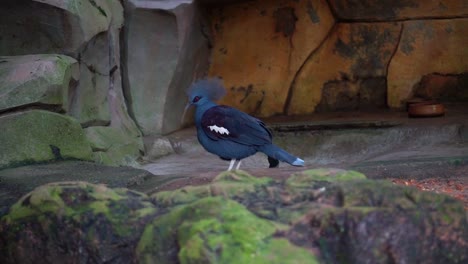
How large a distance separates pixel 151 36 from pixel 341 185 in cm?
549

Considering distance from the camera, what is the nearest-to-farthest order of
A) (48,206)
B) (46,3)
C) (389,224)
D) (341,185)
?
(389,224) < (341,185) < (48,206) < (46,3)

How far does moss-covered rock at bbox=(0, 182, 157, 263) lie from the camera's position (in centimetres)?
308

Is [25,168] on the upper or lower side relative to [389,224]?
lower

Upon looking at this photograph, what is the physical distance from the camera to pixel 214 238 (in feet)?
8.97

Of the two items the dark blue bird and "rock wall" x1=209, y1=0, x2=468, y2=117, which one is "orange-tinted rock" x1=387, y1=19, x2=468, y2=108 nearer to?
"rock wall" x1=209, y1=0, x2=468, y2=117

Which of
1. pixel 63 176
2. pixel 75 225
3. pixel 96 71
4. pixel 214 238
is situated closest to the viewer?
pixel 214 238

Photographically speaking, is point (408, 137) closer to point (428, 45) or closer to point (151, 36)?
point (428, 45)

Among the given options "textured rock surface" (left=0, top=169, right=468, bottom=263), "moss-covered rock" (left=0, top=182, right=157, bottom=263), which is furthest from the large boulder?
"moss-covered rock" (left=0, top=182, right=157, bottom=263)

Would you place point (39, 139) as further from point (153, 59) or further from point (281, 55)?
point (281, 55)

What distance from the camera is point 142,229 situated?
3051 mm

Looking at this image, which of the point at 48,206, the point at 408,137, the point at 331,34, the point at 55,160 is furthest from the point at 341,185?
the point at 331,34

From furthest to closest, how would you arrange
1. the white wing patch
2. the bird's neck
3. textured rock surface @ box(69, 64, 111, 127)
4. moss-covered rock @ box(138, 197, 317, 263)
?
1. textured rock surface @ box(69, 64, 111, 127)
2. the bird's neck
3. the white wing patch
4. moss-covered rock @ box(138, 197, 317, 263)

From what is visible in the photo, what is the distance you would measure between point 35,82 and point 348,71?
461cm

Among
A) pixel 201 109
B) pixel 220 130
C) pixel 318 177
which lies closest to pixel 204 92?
pixel 201 109
